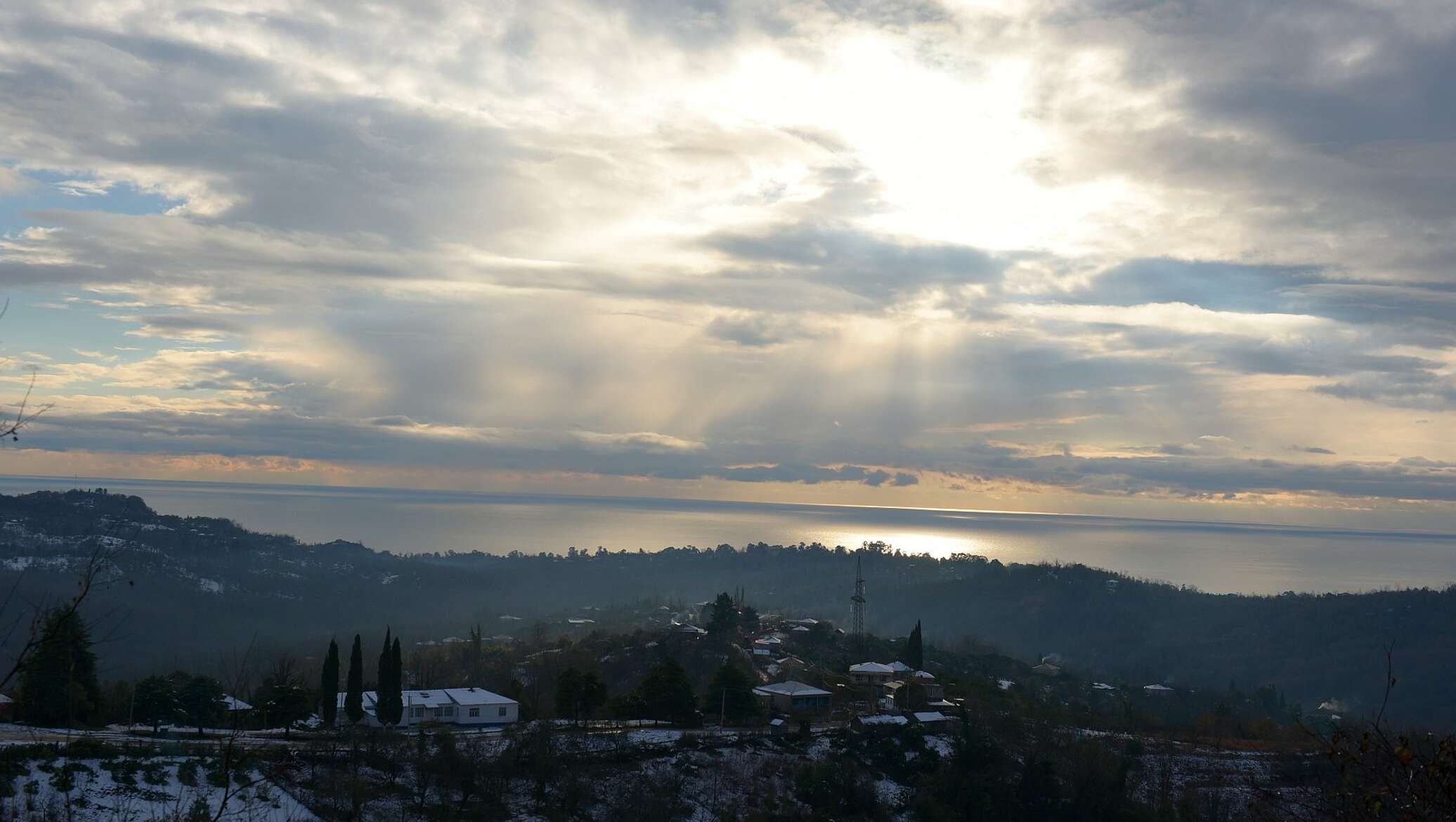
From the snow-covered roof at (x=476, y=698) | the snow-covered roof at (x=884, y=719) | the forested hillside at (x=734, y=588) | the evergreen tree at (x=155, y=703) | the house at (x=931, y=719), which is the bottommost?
the forested hillside at (x=734, y=588)

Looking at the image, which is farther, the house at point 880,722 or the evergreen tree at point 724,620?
the evergreen tree at point 724,620

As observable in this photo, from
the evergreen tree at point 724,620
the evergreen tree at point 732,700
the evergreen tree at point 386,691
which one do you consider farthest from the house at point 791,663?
the evergreen tree at point 386,691

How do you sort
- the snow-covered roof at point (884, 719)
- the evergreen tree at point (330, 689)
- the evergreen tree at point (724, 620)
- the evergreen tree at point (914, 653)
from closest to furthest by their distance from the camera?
1. the evergreen tree at point (330, 689)
2. the snow-covered roof at point (884, 719)
3. the evergreen tree at point (914, 653)
4. the evergreen tree at point (724, 620)

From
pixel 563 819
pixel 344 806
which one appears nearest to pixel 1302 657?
pixel 563 819

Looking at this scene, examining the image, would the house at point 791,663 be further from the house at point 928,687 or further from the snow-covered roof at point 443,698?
the snow-covered roof at point 443,698

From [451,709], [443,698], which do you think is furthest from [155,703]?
[443,698]

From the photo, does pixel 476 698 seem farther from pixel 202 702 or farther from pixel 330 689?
pixel 202 702

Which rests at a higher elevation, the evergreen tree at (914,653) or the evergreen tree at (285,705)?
the evergreen tree at (285,705)
